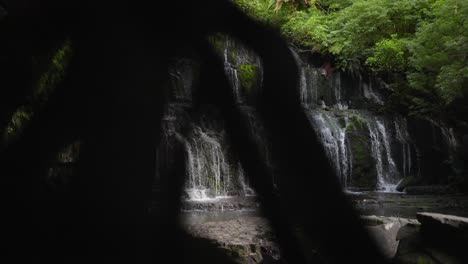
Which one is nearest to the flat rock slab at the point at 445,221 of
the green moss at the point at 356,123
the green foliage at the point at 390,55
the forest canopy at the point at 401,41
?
the forest canopy at the point at 401,41

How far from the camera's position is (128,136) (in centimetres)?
87

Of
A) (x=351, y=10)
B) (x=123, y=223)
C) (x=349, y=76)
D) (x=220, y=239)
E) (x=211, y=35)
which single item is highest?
(x=351, y=10)

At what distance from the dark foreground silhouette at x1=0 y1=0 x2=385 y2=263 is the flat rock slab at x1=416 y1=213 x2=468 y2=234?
3837mm

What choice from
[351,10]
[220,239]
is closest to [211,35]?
[220,239]

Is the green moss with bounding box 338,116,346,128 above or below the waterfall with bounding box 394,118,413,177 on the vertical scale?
above

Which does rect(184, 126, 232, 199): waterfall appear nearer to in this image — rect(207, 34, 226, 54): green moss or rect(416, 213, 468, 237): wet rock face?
rect(416, 213, 468, 237): wet rock face

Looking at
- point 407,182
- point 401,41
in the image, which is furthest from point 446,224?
point 401,41

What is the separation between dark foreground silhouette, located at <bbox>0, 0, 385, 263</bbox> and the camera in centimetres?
81

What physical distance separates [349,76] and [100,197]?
71.2 feet

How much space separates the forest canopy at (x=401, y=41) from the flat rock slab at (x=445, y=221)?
9.44 meters

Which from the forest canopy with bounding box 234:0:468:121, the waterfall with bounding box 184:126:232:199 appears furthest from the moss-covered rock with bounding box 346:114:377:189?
the waterfall with bounding box 184:126:232:199

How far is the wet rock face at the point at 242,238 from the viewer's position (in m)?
4.85

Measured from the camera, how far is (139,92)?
2.92 feet

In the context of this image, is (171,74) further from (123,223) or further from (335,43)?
(335,43)
